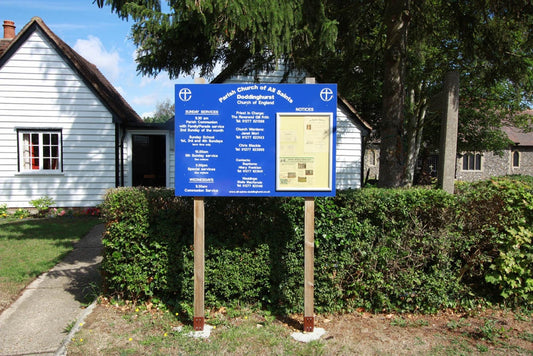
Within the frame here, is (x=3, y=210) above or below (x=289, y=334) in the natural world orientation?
above

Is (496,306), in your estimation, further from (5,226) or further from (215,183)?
(5,226)

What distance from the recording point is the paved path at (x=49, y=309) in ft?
13.0

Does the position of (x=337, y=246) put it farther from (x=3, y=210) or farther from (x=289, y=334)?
(x=3, y=210)

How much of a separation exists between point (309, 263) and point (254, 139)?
151 centimetres

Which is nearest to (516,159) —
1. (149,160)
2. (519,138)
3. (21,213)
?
(519,138)

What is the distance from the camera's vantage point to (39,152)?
39.9ft

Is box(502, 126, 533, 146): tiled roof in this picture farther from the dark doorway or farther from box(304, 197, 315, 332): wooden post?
box(304, 197, 315, 332): wooden post

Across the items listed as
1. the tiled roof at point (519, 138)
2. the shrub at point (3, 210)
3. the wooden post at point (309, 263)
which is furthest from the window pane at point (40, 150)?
the tiled roof at point (519, 138)

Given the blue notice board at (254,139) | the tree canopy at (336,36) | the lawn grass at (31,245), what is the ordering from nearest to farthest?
the blue notice board at (254,139) → the tree canopy at (336,36) → the lawn grass at (31,245)

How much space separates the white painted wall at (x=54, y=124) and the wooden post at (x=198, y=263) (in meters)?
9.04

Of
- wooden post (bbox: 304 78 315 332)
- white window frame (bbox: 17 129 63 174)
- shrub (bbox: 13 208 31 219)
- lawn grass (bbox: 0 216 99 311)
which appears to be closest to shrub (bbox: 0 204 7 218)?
shrub (bbox: 13 208 31 219)

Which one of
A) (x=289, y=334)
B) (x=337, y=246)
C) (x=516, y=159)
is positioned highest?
(x=516, y=159)

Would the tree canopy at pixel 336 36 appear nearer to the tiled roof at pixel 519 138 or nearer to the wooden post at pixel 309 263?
the wooden post at pixel 309 263

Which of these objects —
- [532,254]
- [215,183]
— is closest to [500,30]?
[532,254]
